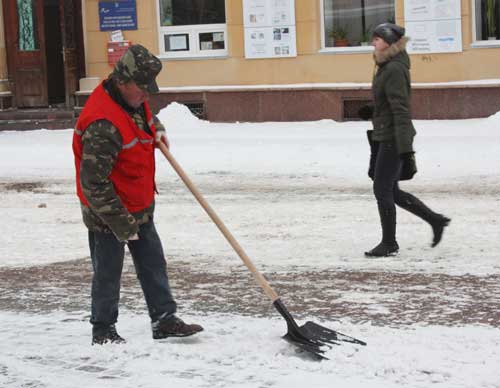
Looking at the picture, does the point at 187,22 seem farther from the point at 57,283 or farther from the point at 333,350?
the point at 333,350

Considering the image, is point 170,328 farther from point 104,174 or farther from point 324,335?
point 104,174

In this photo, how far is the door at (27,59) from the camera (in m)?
20.2

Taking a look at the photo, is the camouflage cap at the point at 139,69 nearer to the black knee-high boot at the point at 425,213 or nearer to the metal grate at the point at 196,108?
the black knee-high boot at the point at 425,213

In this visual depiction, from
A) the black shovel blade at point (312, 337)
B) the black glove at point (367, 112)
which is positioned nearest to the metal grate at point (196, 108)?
the black glove at point (367, 112)

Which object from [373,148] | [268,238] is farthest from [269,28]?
[373,148]

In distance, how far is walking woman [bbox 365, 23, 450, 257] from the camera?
8.27 meters

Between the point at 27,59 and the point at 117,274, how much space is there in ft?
48.7

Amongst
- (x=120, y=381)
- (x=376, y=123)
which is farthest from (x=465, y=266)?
(x=120, y=381)

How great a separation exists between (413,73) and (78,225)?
8.89 m

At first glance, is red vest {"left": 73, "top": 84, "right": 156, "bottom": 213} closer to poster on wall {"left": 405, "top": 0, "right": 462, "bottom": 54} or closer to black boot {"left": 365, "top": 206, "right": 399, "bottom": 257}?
black boot {"left": 365, "top": 206, "right": 399, "bottom": 257}

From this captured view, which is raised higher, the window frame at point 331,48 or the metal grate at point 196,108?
the window frame at point 331,48

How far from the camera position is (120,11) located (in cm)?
1916

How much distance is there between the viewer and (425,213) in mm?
8656

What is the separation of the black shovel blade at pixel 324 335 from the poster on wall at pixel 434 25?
12.3m
